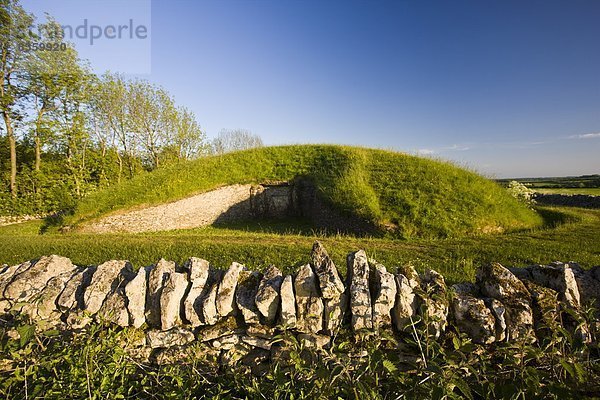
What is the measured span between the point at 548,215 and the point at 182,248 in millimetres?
18365

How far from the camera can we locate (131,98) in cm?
3139

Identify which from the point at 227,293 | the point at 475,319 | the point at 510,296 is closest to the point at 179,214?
the point at 227,293

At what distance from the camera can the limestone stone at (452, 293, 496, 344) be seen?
262 centimetres

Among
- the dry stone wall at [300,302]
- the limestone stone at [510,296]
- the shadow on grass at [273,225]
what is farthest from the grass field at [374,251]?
the shadow on grass at [273,225]

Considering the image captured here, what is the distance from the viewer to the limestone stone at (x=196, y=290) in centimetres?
294

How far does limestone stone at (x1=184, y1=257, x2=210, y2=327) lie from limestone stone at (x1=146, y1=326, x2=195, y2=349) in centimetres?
14

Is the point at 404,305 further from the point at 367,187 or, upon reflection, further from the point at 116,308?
the point at 367,187

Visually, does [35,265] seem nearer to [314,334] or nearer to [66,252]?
[314,334]

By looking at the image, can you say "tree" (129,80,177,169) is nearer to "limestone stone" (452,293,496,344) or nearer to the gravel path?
the gravel path

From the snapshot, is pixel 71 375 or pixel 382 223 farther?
pixel 382 223

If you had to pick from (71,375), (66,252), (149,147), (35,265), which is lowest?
(66,252)

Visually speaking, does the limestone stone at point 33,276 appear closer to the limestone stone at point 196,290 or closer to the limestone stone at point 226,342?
the limestone stone at point 196,290

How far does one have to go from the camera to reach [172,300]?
2928 mm

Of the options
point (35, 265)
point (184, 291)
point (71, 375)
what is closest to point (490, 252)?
point (184, 291)
